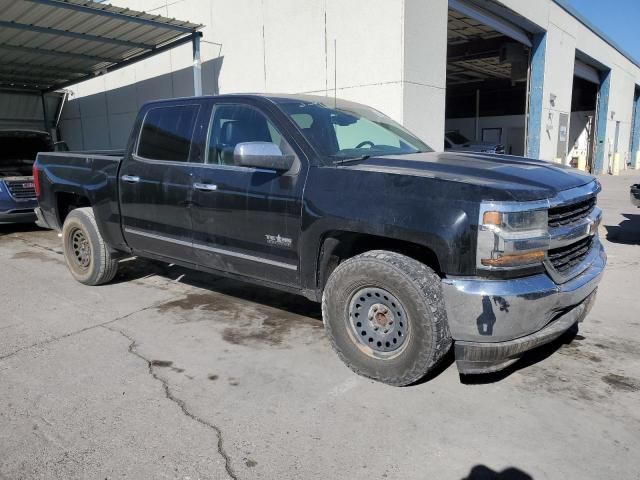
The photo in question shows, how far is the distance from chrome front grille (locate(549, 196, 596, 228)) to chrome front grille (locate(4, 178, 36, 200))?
8.59 meters

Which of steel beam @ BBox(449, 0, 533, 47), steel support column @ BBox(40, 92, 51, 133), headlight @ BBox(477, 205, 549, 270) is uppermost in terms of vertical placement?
steel beam @ BBox(449, 0, 533, 47)

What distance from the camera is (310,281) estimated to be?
367 cm

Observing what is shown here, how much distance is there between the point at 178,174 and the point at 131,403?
6.58 feet

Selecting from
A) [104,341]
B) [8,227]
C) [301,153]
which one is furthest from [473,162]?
[8,227]

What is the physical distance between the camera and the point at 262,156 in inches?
138

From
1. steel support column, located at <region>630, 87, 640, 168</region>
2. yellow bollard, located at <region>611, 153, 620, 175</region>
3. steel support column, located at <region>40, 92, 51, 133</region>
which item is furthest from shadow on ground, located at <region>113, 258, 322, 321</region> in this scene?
steel support column, located at <region>630, 87, 640, 168</region>

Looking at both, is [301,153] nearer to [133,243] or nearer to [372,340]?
[372,340]

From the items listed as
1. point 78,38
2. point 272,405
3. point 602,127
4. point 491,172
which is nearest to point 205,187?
point 272,405

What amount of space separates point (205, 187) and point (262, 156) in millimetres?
835

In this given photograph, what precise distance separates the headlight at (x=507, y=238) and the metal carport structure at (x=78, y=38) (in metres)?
9.74

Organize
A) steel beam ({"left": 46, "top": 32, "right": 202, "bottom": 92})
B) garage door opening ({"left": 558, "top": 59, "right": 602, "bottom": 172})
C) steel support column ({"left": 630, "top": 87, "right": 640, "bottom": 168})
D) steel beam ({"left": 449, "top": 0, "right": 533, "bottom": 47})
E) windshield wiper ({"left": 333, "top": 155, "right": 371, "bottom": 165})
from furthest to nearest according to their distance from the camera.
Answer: steel support column ({"left": 630, "top": 87, "right": 640, "bottom": 168}) < garage door opening ({"left": 558, "top": 59, "right": 602, "bottom": 172}) < steel beam ({"left": 46, "top": 32, "right": 202, "bottom": 92}) < steel beam ({"left": 449, "top": 0, "right": 533, "bottom": 47}) < windshield wiper ({"left": 333, "top": 155, "right": 371, "bottom": 165})

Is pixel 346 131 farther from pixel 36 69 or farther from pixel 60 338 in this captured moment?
pixel 36 69

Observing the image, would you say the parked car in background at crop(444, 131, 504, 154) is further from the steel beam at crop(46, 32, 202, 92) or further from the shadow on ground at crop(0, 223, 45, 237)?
the shadow on ground at crop(0, 223, 45, 237)

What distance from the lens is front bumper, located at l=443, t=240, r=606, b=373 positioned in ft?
9.25
